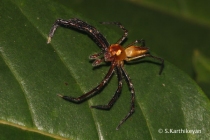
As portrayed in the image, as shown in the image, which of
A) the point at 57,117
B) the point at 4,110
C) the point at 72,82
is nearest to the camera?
the point at 4,110

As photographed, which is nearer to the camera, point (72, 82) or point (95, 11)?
point (72, 82)

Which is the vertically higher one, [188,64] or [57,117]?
[57,117]

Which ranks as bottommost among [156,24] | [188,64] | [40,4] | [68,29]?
[188,64]

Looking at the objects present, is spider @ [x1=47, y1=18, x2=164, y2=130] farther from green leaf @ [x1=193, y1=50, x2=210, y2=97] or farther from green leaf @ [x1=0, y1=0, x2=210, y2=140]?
green leaf @ [x1=193, y1=50, x2=210, y2=97]

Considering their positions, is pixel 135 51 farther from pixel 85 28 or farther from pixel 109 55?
pixel 85 28

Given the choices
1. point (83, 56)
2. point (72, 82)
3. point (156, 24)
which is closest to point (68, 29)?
point (83, 56)

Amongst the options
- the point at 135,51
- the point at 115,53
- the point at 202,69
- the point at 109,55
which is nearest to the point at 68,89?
the point at 109,55

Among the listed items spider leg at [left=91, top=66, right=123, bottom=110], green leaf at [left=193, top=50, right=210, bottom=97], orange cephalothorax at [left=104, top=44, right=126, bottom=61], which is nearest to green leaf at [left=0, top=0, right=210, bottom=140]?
spider leg at [left=91, top=66, right=123, bottom=110]

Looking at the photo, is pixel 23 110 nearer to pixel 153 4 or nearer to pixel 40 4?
pixel 40 4
